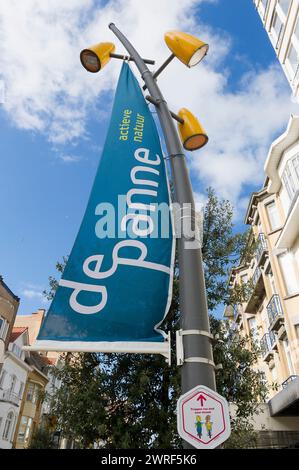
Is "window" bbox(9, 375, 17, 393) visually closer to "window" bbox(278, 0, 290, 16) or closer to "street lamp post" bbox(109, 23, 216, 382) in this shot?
"street lamp post" bbox(109, 23, 216, 382)

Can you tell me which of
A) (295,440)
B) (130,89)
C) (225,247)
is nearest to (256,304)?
(295,440)

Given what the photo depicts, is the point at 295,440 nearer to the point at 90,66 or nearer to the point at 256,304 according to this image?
the point at 256,304

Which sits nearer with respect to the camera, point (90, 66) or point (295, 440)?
point (90, 66)

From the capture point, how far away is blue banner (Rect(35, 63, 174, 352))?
11.2 feet

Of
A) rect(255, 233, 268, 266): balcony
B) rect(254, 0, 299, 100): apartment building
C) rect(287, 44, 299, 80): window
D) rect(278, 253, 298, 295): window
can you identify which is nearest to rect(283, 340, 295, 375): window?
rect(278, 253, 298, 295): window

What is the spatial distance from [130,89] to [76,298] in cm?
351

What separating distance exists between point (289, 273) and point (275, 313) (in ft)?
8.42

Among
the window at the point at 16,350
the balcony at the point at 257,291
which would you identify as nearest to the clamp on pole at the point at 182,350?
the balcony at the point at 257,291

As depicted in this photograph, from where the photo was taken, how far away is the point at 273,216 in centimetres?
2444

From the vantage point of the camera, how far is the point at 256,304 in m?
27.5

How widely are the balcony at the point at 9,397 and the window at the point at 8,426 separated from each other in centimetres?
104

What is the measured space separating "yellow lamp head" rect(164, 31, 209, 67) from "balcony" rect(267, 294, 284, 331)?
1813 centimetres

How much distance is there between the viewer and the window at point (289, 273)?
20.8 meters

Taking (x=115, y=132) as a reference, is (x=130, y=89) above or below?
above
